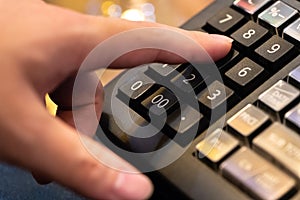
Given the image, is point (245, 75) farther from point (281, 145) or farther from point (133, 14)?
point (133, 14)

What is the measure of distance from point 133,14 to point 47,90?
0.71 ft

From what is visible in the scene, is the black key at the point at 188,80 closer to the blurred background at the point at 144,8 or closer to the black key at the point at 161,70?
the black key at the point at 161,70

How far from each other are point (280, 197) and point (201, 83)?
0.09 m

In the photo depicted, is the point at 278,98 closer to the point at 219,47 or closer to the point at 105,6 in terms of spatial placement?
the point at 219,47

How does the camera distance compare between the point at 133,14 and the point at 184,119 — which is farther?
the point at 133,14

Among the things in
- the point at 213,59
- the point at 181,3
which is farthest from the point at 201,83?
the point at 181,3

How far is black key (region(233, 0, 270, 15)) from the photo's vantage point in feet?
1.38

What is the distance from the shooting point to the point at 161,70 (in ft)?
1.33

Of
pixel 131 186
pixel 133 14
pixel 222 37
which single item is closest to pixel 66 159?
pixel 131 186

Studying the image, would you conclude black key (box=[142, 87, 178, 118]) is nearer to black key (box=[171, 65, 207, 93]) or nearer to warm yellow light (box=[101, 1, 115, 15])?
black key (box=[171, 65, 207, 93])

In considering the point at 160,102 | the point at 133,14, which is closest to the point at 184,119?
the point at 160,102

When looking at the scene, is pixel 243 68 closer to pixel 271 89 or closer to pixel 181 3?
pixel 271 89

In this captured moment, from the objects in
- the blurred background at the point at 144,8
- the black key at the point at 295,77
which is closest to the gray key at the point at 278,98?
the black key at the point at 295,77

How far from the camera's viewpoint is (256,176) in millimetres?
342
